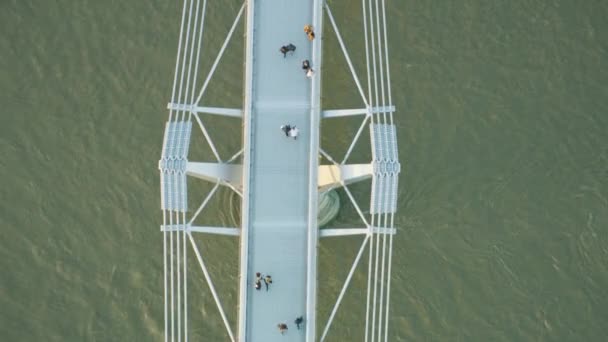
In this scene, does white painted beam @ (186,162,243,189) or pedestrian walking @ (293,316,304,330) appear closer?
pedestrian walking @ (293,316,304,330)

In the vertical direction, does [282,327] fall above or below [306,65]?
below

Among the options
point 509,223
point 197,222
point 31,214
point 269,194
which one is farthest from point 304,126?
point 31,214

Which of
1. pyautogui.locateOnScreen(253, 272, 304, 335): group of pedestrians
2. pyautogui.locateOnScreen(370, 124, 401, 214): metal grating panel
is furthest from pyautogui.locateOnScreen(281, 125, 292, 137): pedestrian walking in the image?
pyautogui.locateOnScreen(253, 272, 304, 335): group of pedestrians

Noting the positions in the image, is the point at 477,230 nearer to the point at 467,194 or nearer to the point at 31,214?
the point at 467,194

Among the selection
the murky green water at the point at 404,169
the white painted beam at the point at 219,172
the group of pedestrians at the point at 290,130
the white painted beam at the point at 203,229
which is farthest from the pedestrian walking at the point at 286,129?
the murky green water at the point at 404,169

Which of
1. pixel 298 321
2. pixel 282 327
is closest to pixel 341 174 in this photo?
pixel 298 321

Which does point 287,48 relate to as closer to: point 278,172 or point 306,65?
point 306,65

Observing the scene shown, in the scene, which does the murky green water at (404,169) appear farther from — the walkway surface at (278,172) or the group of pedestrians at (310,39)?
the group of pedestrians at (310,39)

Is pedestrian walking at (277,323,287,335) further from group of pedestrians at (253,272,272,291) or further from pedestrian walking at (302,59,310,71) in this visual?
pedestrian walking at (302,59,310,71)
